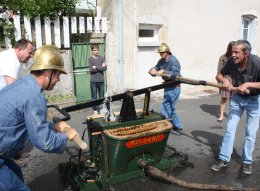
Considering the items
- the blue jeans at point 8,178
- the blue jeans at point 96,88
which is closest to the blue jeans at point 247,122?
the blue jeans at point 8,178

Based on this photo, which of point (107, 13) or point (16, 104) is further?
point (107, 13)

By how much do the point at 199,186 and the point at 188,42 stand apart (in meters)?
7.20

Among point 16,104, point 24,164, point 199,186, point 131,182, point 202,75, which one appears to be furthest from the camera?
point 202,75

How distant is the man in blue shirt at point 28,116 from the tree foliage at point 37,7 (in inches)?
209

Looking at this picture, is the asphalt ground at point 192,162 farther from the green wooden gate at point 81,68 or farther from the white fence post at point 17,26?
the white fence post at point 17,26

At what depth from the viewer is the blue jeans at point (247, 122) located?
4.37m

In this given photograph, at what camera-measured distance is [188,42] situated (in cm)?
1016

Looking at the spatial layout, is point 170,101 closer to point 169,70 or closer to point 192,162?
point 169,70

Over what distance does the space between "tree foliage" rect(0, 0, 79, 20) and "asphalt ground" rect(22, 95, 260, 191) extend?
2.68m

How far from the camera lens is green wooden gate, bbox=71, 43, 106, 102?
331 inches

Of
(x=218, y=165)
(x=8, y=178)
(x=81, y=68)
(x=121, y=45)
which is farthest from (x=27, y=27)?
(x=8, y=178)

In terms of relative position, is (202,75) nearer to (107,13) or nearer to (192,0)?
(192,0)

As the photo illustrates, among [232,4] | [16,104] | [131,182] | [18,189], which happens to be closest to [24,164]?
[131,182]

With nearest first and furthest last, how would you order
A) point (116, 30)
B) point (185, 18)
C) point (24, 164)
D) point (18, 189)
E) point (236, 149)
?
point (18, 189) < point (24, 164) < point (236, 149) < point (116, 30) < point (185, 18)
